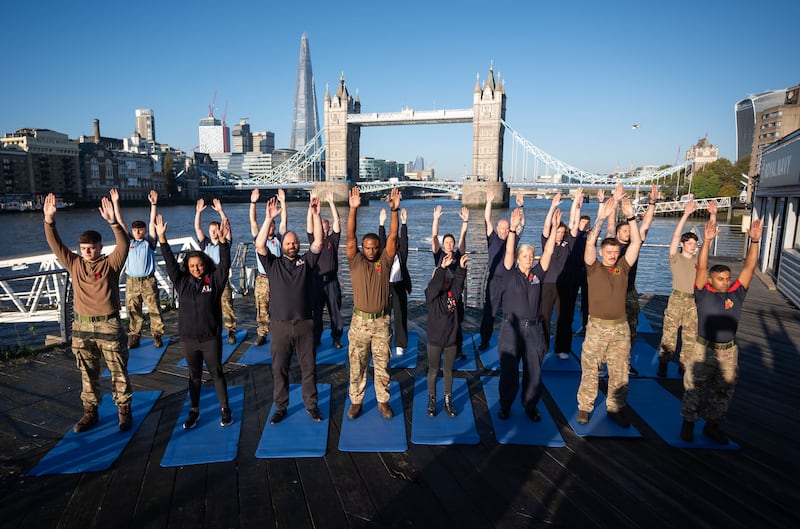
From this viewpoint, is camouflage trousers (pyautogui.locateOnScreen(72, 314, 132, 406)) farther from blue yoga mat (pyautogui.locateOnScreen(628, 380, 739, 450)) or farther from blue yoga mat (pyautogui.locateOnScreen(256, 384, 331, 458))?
blue yoga mat (pyautogui.locateOnScreen(628, 380, 739, 450))

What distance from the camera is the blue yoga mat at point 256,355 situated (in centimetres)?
552

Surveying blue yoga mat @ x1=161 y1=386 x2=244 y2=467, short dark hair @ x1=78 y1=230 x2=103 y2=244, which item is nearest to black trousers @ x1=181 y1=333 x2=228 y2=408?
blue yoga mat @ x1=161 y1=386 x2=244 y2=467

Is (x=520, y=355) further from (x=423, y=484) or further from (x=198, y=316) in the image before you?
(x=198, y=316)

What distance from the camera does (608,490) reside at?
3150 mm

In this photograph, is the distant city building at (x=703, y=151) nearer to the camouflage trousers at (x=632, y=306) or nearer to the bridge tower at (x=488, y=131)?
the bridge tower at (x=488, y=131)

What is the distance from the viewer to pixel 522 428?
398cm

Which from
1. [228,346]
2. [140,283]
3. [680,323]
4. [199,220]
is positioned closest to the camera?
[680,323]

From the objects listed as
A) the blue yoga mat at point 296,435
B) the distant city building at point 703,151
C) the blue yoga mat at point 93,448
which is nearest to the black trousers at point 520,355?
the blue yoga mat at point 296,435

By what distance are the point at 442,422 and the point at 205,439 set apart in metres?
2.00

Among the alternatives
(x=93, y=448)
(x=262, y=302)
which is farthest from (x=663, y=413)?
(x=93, y=448)

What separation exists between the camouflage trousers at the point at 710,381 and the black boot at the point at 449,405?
1.91 m

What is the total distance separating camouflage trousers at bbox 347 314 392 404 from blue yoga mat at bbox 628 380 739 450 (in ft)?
7.90

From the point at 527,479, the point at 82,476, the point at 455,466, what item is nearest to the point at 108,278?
the point at 82,476

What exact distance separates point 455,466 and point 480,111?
8253 centimetres
